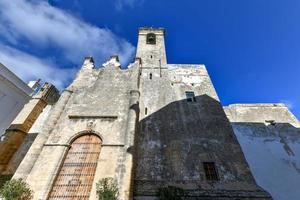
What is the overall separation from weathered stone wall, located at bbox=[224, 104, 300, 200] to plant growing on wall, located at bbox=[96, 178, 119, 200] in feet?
27.5

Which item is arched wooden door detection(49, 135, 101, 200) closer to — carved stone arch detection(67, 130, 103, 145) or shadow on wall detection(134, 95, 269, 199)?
carved stone arch detection(67, 130, 103, 145)

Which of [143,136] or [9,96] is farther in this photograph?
[143,136]

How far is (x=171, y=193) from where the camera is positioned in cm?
912

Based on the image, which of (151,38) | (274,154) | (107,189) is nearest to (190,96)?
(274,154)

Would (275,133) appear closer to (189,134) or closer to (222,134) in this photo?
(222,134)

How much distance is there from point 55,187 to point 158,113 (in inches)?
316

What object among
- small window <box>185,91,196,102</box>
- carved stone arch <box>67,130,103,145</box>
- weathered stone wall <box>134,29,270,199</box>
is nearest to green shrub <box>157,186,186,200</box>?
weathered stone wall <box>134,29,270,199</box>

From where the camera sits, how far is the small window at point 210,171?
1062 centimetres

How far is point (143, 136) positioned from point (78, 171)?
473 centimetres

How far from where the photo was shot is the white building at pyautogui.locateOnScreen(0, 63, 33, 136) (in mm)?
11359

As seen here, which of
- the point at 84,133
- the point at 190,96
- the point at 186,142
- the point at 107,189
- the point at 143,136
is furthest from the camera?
the point at 190,96

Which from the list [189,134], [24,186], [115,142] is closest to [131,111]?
[115,142]

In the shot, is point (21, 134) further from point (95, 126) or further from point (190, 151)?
point (190, 151)

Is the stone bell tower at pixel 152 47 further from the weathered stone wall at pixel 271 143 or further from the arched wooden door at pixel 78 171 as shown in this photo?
the arched wooden door at pixel 78 171
